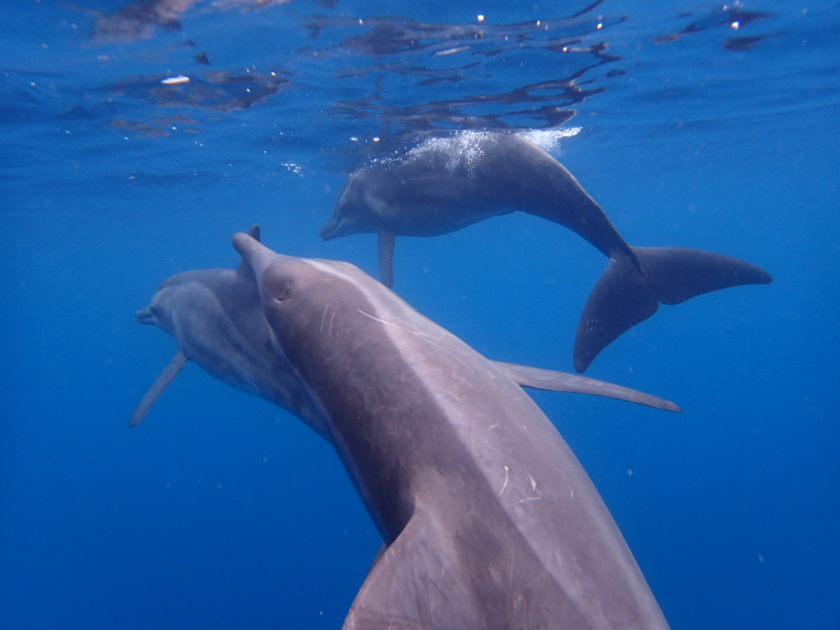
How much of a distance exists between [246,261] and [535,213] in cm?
630

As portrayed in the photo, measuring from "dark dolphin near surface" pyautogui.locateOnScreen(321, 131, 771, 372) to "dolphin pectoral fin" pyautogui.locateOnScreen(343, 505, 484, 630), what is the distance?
243 inches

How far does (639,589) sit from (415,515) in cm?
118

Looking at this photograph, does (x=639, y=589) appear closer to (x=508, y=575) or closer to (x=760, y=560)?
(x=508, y=575)

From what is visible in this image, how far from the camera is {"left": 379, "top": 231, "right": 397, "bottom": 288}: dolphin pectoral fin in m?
12.7

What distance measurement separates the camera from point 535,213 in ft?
36.4

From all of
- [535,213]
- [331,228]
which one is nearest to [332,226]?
[331,228]

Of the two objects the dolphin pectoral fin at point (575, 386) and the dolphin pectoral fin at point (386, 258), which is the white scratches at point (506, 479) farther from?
the dolphin pectoral fin at point (386, 258)

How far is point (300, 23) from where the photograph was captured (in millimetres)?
11094

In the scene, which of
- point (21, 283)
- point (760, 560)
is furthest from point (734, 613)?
point (21, 283)

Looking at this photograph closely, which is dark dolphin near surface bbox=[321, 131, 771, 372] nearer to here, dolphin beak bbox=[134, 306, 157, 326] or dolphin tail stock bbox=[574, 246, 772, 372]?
dolphin tail stock bbox=[574, 246, 772, 372]

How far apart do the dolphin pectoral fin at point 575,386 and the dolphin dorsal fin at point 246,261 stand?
124 inches

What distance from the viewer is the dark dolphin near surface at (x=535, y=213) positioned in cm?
930

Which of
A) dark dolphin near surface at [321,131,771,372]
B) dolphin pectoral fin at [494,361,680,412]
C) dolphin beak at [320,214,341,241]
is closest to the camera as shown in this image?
dolphin pectoral fin at [494,361,680,412]

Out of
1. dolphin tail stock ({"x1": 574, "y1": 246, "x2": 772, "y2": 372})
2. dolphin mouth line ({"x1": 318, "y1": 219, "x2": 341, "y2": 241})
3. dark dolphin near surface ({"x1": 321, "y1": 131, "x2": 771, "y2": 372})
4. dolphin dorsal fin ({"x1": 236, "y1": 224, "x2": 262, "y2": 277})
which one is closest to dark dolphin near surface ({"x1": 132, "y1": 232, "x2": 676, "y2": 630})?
dolphin dorsal fin ({"x1": 236, "y1": 224, "x2": 262, "y2": 277})
